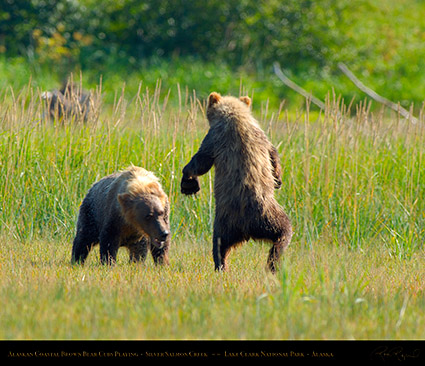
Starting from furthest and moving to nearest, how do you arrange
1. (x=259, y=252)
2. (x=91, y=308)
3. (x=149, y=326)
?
(x=259, y=252) → (x=91, y=308) → (x=149, y=326)

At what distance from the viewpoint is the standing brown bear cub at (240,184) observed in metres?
6.12

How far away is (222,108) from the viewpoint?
257 inches

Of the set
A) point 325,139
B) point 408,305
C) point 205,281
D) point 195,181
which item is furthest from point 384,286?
point 325,139

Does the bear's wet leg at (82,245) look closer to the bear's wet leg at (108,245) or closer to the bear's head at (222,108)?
the bear's wet leg at (108,245)

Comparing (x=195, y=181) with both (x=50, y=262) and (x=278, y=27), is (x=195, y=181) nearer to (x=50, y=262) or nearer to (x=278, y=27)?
(x=50, y=262)

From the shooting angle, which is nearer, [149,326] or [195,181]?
[149,326]

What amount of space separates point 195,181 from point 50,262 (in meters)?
1.64

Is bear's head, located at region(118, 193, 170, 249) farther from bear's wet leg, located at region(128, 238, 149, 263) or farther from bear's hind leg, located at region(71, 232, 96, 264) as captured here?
bear's hind leg, located at region(71, 232, 96, 264)

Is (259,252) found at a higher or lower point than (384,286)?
lower

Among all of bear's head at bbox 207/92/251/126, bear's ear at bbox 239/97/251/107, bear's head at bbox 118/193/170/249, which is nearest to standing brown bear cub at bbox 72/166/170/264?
bear's head at bbox 118/193/170/249

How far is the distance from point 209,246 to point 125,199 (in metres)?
1.72

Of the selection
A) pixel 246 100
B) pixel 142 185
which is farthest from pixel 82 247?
pixel 246 100

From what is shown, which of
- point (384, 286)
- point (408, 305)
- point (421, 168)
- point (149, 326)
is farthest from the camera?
point (421, 168)

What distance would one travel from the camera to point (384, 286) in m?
5.76
